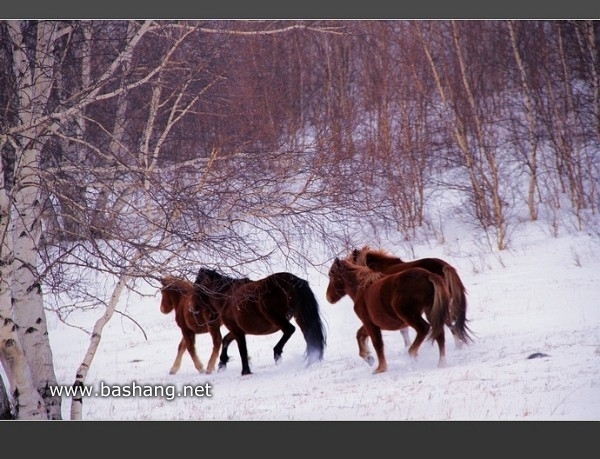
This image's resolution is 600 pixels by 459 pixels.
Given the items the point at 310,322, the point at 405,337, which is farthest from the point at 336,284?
the point at 405,337

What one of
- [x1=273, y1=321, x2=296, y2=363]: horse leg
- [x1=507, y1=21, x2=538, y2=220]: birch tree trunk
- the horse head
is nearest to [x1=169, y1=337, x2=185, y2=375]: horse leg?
[x1=273, y1=321, x2=296, y2=363]: horse leg

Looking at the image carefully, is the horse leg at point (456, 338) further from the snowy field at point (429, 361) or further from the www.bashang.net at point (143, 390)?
the www.bashang.net at point (143, 390)

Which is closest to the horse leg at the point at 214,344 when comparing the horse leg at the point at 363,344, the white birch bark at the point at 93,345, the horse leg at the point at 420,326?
the white birch bark at the point at 93,345

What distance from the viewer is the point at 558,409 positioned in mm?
7395

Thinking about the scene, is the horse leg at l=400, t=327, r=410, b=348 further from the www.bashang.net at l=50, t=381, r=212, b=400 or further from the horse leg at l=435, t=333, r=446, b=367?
the www.bashang.net at l=50, t=381, r=212, b=400

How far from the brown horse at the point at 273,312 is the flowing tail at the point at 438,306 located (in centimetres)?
105

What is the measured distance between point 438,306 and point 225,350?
200 centimetres

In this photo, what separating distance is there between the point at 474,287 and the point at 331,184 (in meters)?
1.73

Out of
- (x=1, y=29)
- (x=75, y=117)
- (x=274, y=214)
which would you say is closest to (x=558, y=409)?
(x=274, y=214)

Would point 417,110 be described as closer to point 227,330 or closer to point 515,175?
point 515,175

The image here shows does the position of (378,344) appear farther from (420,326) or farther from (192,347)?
(192,347)

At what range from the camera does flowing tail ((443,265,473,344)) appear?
805 centimetres

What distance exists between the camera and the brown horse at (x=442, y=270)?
8.06 meters

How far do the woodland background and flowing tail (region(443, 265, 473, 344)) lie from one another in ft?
1.96
